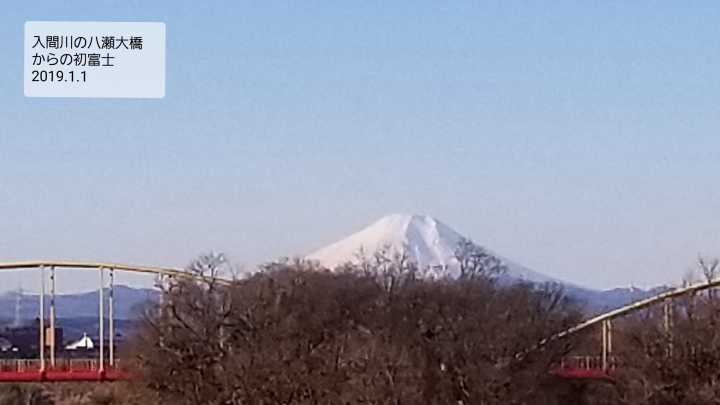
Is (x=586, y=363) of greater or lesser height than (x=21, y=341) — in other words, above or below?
below

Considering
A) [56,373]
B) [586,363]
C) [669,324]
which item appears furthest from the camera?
[586,363]

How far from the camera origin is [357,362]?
15250mm

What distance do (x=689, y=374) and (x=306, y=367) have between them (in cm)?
470

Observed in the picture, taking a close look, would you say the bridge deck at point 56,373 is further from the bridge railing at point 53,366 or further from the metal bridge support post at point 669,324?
the metal bridge support post at point 669,324

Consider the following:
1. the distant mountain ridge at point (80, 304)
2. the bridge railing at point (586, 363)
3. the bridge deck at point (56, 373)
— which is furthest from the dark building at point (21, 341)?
the bridge railing at point (586, 363)

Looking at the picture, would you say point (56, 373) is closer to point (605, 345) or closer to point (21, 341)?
point (605, 345)

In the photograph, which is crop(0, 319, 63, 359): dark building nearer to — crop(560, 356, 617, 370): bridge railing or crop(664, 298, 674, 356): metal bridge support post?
crop(560, 356, 617, 370): bridge railing

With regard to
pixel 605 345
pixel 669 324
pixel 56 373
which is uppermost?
pixel 669 324

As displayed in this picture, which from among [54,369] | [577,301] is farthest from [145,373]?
[577,301]

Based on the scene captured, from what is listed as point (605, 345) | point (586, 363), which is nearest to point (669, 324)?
point (605, 345)

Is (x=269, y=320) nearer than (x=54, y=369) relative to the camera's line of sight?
Yes

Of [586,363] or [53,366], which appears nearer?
[53,366]

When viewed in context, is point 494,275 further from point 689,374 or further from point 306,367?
point 306,367

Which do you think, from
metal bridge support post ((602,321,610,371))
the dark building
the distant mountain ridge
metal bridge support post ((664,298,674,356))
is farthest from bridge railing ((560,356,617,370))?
the dark building
